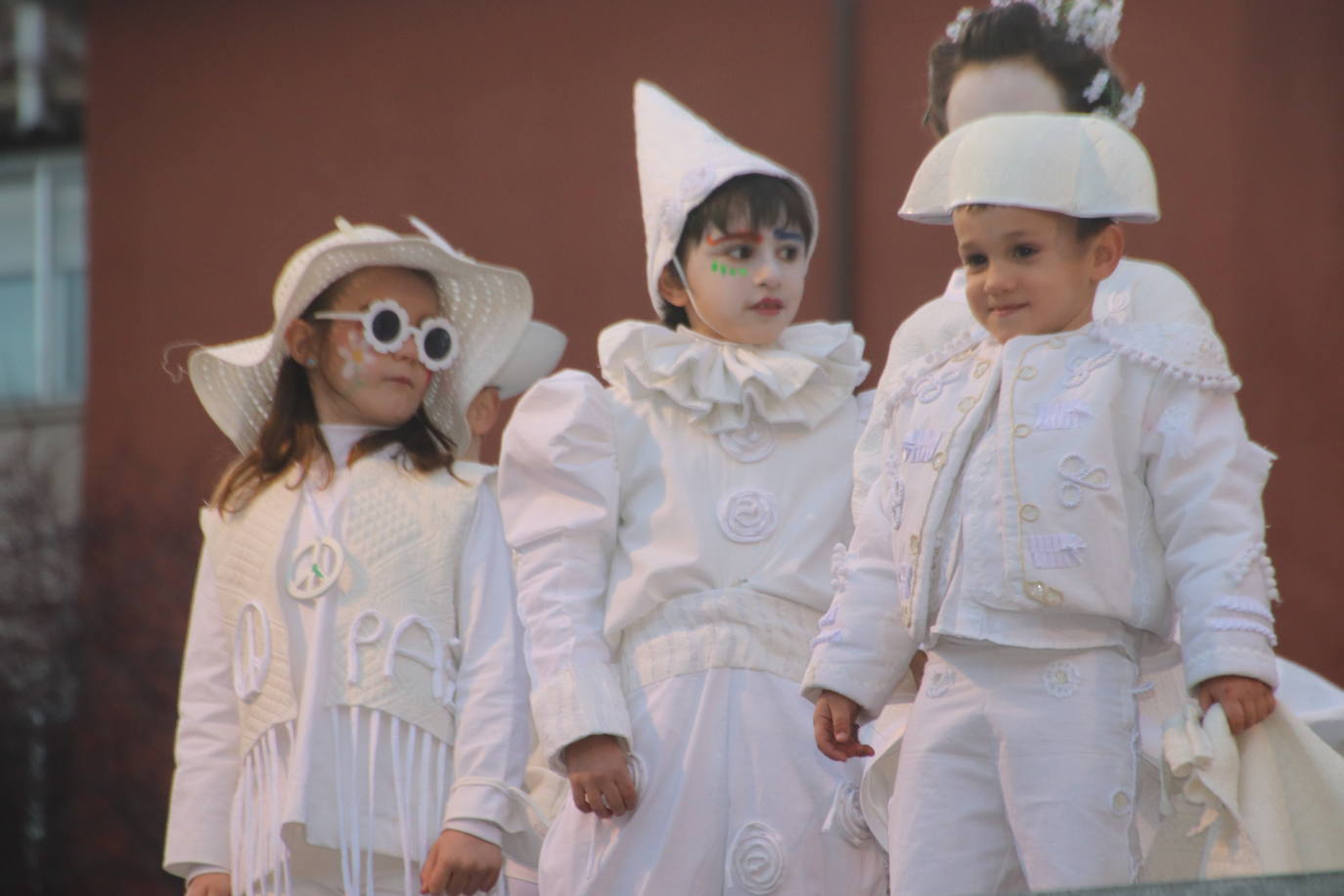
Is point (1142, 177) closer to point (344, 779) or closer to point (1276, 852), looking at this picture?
point (1276, 852)

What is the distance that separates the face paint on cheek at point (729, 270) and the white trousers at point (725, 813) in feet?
2.45

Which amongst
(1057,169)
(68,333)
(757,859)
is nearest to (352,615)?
(757,859)

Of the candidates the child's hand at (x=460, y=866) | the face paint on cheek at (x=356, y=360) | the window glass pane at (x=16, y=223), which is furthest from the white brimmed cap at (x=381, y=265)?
the window glass pane at (x=16, y=223)

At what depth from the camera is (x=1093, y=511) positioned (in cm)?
281

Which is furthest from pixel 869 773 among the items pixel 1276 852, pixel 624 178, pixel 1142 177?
pixel 624 178

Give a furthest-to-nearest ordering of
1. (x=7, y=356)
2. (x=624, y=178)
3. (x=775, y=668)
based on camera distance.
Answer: (x=7, y=356) < (x=624, y=178) < (x=775, y=668)

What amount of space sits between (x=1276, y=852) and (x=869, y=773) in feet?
2.19

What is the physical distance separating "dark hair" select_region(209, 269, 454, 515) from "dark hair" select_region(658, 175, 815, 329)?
0.58 m

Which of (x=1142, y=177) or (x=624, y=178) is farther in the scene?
(x=624, y=178)

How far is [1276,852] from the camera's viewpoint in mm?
2631

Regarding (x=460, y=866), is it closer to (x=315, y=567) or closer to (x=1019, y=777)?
(x=315, y=567)

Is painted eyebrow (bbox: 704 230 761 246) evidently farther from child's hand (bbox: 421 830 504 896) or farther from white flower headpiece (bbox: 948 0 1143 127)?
child's hand (bbox: 421 830 504 896)

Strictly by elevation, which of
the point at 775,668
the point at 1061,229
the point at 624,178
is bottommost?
the point at 775,668

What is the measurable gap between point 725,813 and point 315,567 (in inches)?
35.5
